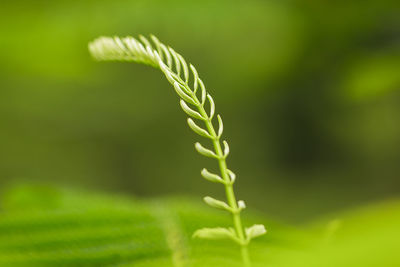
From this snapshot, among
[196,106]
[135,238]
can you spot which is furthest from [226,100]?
[196,106]

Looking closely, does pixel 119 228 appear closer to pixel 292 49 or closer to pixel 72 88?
pixel 292 49

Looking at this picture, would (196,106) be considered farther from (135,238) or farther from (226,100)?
A: (226,100)

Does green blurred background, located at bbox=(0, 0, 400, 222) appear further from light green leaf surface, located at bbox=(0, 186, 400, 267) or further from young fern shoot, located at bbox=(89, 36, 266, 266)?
young fern shoot, located at bbox=(89, 36, 266, 266)

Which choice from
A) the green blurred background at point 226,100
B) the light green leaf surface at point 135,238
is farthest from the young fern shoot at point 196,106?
the green blurred background at point 226,100

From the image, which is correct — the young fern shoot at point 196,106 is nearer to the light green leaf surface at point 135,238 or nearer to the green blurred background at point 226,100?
the light green leaf surface at point 135,238

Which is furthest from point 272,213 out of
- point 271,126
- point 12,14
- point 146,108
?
point 12,14

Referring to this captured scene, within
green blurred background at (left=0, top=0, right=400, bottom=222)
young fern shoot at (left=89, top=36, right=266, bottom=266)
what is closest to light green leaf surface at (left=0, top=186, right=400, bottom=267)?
young fern shoot at (left=89, top=36, right=266, bottom=266)
